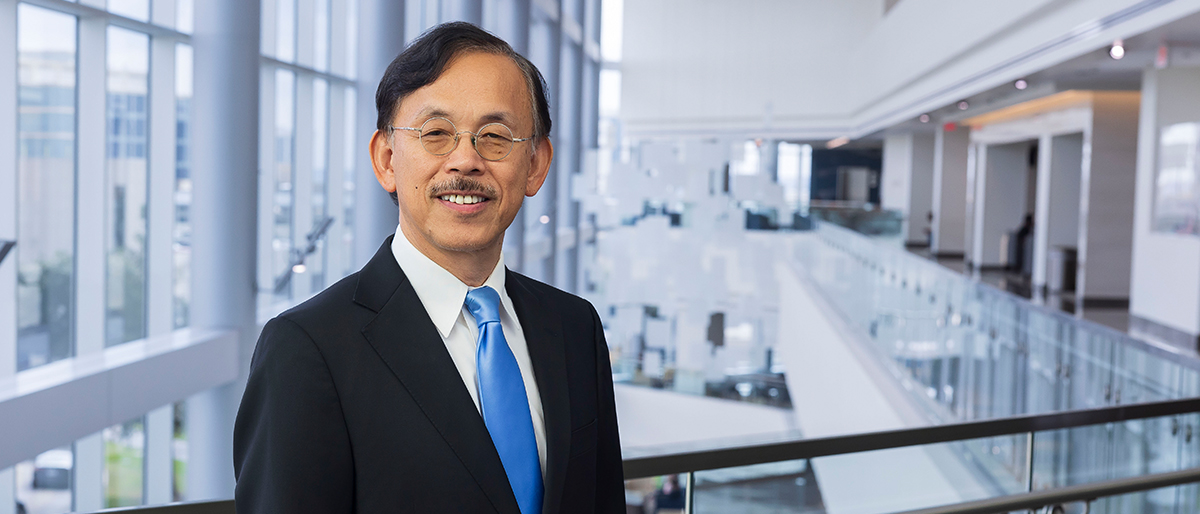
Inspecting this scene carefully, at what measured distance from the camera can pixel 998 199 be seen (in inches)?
754

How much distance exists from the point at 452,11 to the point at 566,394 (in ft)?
37.9

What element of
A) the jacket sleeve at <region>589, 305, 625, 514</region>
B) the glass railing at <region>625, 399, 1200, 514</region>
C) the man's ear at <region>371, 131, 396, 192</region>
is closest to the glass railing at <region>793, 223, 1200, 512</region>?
the glass railing at <region>625, 399, 1200, 514</region>

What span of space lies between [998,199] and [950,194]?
3.71 metres

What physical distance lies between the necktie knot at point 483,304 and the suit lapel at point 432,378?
0.20 ft

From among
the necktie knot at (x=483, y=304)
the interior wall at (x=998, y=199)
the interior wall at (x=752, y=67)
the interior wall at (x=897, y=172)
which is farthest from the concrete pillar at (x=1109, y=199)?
the necktie knot at (x=483, y=304)

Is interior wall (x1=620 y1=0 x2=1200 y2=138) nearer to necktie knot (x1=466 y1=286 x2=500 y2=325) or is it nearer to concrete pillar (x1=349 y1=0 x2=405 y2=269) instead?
concrete pillar (x1=349 y1=0 x2=405 y2=269)

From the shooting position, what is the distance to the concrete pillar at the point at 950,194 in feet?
74.0

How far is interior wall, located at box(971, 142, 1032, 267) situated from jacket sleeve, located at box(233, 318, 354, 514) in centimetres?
1954

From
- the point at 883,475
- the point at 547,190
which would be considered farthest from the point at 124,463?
the point at 547,190

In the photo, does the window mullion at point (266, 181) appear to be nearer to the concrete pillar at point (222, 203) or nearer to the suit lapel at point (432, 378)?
the concrete pillar at point (222, 203)

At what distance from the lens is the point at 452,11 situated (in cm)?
1205

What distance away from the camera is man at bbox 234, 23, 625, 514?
93 cm

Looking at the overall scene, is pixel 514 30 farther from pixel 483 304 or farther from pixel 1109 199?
pixel 483 304

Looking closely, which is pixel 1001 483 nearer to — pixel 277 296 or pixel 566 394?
pixel 566 394
